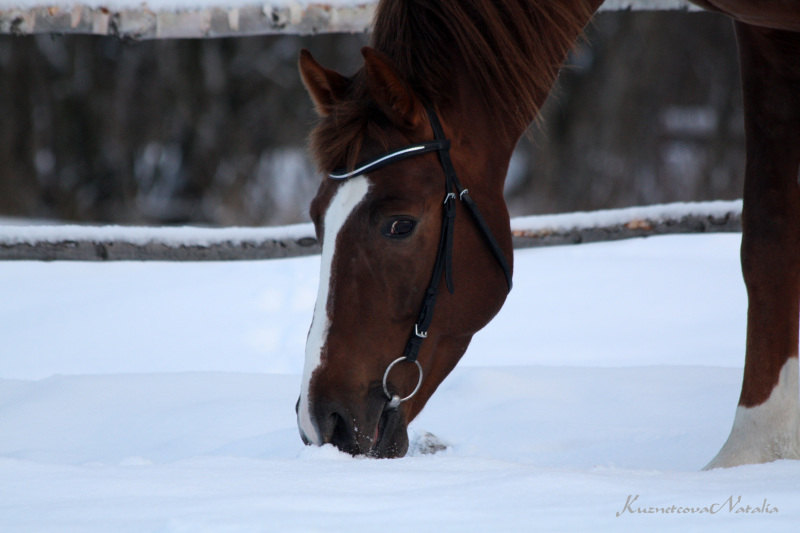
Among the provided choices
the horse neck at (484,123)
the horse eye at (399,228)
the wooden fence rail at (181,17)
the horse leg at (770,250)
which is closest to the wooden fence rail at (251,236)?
the wooden fence rail at (181,17)

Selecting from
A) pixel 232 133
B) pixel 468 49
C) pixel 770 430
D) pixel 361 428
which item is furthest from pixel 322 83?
pixel 232 133

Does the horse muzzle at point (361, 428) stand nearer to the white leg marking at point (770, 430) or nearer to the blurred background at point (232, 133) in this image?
the white leg marking at point (770, 430)

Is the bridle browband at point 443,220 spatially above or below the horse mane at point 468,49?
below

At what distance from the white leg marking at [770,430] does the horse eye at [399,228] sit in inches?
39.0

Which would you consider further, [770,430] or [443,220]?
[770,430]

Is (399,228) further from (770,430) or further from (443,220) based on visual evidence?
(770,430)

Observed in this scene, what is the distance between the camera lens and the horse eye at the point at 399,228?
183 centimetres

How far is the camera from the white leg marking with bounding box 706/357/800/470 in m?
2.11

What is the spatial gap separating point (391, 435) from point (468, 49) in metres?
0.90

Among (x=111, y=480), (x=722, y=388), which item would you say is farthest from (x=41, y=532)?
(x=722, y=388)

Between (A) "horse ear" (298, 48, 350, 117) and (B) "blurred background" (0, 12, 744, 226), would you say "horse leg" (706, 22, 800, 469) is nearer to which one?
(A) "horse ear" (298, 48, 350, 117)

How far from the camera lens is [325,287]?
180 cm

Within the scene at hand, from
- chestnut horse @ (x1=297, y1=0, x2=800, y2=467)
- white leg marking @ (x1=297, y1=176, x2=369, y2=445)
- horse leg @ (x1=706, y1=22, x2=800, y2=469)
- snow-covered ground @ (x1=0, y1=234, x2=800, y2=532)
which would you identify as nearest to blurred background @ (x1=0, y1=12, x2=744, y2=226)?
snow-covered ground @ (x1=0, y1=234, x2=800, y2=532)

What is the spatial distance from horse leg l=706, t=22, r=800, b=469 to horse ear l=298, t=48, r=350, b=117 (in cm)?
112
